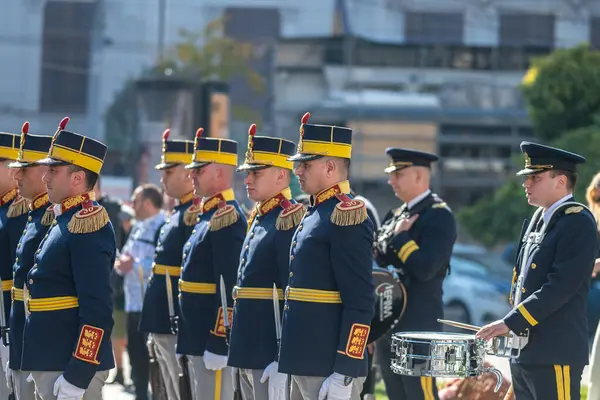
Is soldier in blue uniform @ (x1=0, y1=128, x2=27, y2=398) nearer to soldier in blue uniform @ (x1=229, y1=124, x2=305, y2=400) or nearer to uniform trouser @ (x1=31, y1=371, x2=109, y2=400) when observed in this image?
uniform trouser @ (x1=31, y1=371, x2=109, y2=400)

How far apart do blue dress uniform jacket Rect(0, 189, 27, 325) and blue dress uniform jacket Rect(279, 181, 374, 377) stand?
191 centimetres

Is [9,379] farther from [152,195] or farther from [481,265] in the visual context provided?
[481,265]

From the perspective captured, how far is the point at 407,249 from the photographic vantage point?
828cm

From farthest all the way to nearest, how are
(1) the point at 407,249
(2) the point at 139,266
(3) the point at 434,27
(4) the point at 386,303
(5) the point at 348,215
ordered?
1. (3) the point at 434,27
2. (2) the point at 139,266
3. (1) the point at 407,249
4. (4) the point at 386,303
5. (5) the point at 348,215

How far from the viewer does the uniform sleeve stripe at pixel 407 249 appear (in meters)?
8.27

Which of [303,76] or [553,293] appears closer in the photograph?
[553,293]

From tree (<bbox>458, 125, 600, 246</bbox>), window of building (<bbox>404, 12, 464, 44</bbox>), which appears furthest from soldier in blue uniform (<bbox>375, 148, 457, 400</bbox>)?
window of building (<bbox>404, 12, 464, 44</bbox>)

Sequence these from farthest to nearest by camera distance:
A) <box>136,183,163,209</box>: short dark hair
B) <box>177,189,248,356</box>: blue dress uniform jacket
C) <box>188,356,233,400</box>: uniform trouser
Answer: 1. <box>136,183,163,209</box>: short dark hair
2. <box>188,356,233,400</box>: uniform trouser
3. <box>177,189,248,356</box>: blue dress uniform jacket

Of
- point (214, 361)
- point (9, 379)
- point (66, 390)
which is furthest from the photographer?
point (214, 361)

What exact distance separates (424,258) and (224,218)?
50.2 inches

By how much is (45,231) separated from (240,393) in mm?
1381

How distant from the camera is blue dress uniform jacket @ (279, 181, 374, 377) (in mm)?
6402

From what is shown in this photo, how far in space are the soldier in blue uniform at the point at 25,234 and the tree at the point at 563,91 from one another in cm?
1232

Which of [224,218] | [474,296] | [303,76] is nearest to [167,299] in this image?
[224,218]
